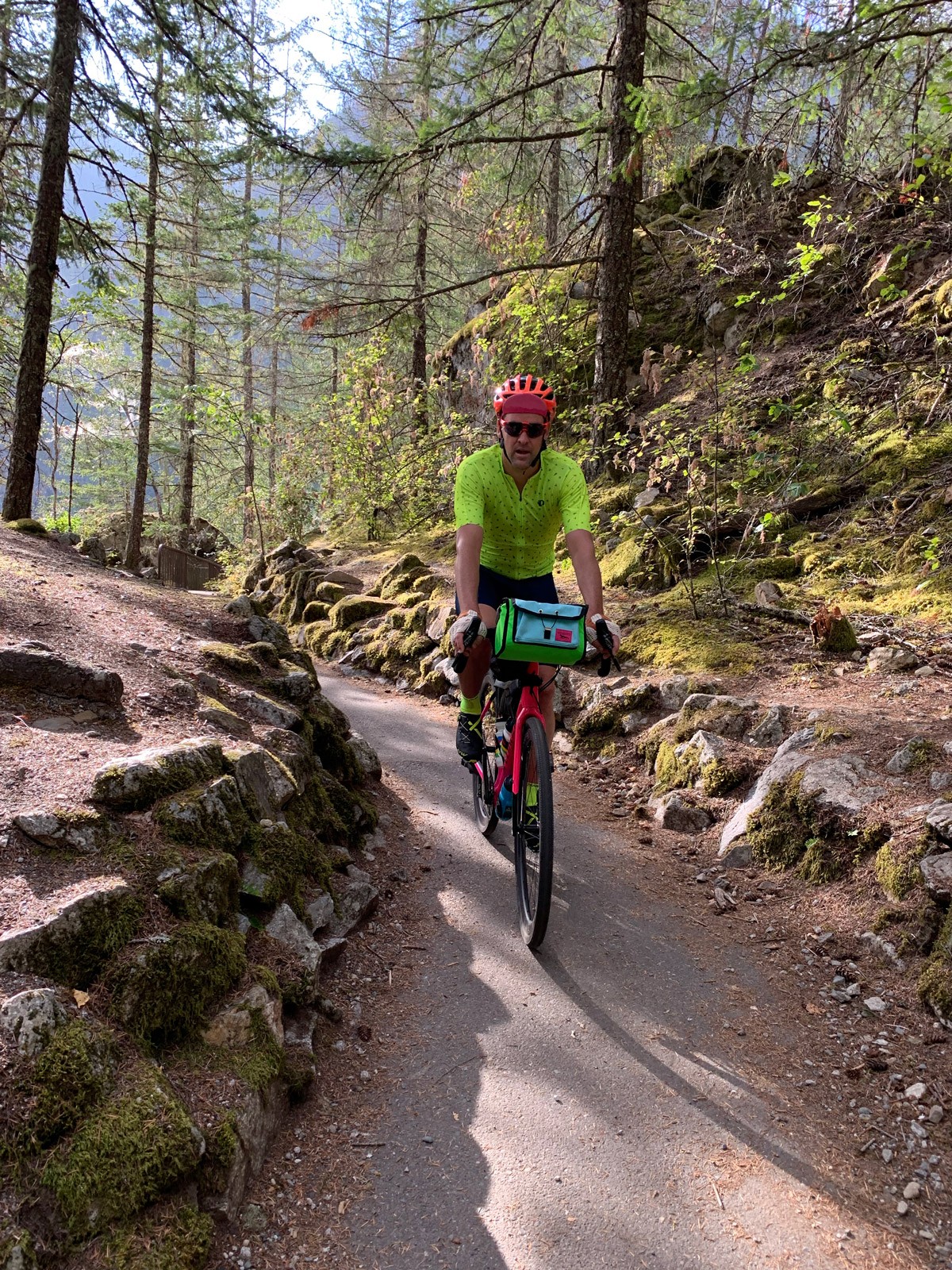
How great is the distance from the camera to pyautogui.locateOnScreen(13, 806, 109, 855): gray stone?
2.39 m

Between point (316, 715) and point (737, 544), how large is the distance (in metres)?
4.90

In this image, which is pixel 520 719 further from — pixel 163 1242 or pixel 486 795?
pixel 163 1242

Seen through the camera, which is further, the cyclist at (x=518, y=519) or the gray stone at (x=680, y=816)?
the gray stone at (x=680, y=816)

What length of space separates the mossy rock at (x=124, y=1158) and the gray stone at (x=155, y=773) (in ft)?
3.42

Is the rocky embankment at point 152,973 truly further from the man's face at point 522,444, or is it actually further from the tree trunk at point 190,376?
the tree trunk at point 190,376

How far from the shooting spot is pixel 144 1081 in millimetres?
1926

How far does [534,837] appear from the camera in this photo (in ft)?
11.1

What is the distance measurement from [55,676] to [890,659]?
5.36 metres

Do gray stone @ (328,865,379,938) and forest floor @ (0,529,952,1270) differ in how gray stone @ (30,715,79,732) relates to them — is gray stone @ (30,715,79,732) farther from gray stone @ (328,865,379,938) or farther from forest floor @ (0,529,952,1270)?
gray stone @ (328,865,379,938)

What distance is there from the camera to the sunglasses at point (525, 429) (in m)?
3.66

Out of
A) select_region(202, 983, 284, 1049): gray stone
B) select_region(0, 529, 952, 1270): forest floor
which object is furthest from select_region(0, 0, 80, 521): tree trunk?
select_region(202, 983, 284, 1049): gray stone

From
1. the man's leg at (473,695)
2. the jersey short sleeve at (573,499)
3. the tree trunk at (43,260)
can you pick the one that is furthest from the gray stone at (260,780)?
the tree trunk at (43,260)

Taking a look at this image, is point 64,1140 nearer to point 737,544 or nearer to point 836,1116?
point 836,1116

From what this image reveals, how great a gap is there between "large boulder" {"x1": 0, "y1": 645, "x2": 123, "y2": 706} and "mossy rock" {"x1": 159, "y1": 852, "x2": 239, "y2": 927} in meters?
1.31
